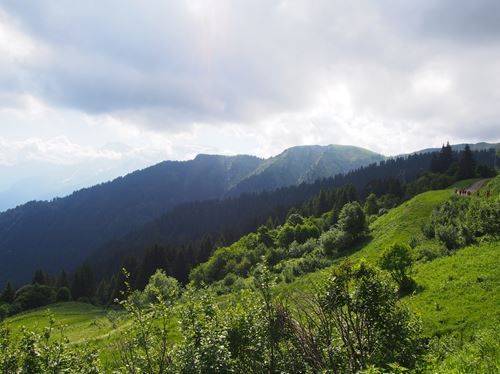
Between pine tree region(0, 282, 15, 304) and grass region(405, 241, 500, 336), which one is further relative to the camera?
pine tree region(0, 282, 15, 304)

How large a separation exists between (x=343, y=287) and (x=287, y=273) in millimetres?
52386

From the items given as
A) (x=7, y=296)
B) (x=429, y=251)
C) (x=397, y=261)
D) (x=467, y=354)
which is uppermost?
(x=397, y=261)

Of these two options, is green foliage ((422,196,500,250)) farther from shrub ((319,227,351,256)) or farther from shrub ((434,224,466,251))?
shrub ((319,227,351,256))

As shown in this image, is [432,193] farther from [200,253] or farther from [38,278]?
[38,278]

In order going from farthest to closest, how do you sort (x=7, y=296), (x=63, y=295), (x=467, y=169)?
1. (x=63, y=295)
2. (x=7, y=296)
3. (x=467, y=169)

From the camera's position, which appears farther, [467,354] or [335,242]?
[335,242]

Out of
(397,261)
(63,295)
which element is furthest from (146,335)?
(63,295)

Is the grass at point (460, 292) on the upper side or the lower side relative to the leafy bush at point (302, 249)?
upper

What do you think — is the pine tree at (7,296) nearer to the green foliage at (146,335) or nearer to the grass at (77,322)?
the grass at (77,322)

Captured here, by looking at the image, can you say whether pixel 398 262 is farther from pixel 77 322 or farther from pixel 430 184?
pixel 430 184

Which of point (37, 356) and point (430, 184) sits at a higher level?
point (430, 184)

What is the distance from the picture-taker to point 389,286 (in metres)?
16.5

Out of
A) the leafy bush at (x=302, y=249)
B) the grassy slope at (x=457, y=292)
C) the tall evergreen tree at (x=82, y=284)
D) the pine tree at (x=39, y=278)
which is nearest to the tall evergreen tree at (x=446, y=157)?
the leafy bush at (x=302, y=249)

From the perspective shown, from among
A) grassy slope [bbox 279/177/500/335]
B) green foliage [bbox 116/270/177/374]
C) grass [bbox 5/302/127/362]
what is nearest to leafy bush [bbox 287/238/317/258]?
grass [bbox 5/302/127/362]
